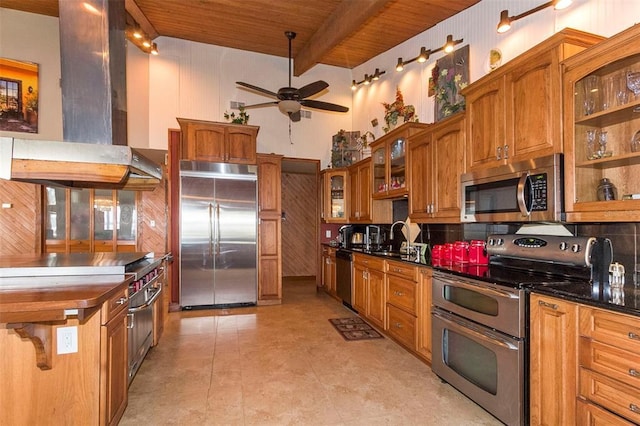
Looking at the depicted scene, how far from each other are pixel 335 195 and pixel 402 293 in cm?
292

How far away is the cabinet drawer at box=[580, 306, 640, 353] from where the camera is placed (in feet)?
4.74

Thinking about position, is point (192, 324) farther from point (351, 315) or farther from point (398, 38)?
point (398, 38)

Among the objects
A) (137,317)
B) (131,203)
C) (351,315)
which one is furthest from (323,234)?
(131,203)

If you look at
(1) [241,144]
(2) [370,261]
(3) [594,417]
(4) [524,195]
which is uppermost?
(1) [241,144]

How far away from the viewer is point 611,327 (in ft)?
5.02

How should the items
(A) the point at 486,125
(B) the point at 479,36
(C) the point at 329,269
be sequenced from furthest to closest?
(C) the point at 329,269 < (B) the point at 479,36 < (A) the point at 486,125

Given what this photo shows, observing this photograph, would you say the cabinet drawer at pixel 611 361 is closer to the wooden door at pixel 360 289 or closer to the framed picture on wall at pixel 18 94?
the wooden door at pixel 360 289

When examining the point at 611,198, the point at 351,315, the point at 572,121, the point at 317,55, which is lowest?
the point at 351,315

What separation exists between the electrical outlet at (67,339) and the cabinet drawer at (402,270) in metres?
2.60

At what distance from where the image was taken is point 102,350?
6.05 feet

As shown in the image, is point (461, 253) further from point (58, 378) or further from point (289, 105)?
point (58, 378)

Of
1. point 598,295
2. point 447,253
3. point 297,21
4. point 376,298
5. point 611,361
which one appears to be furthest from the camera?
point 297,21

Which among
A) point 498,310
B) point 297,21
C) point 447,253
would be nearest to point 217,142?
point 297,21

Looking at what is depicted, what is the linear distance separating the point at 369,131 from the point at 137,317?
4.48m
